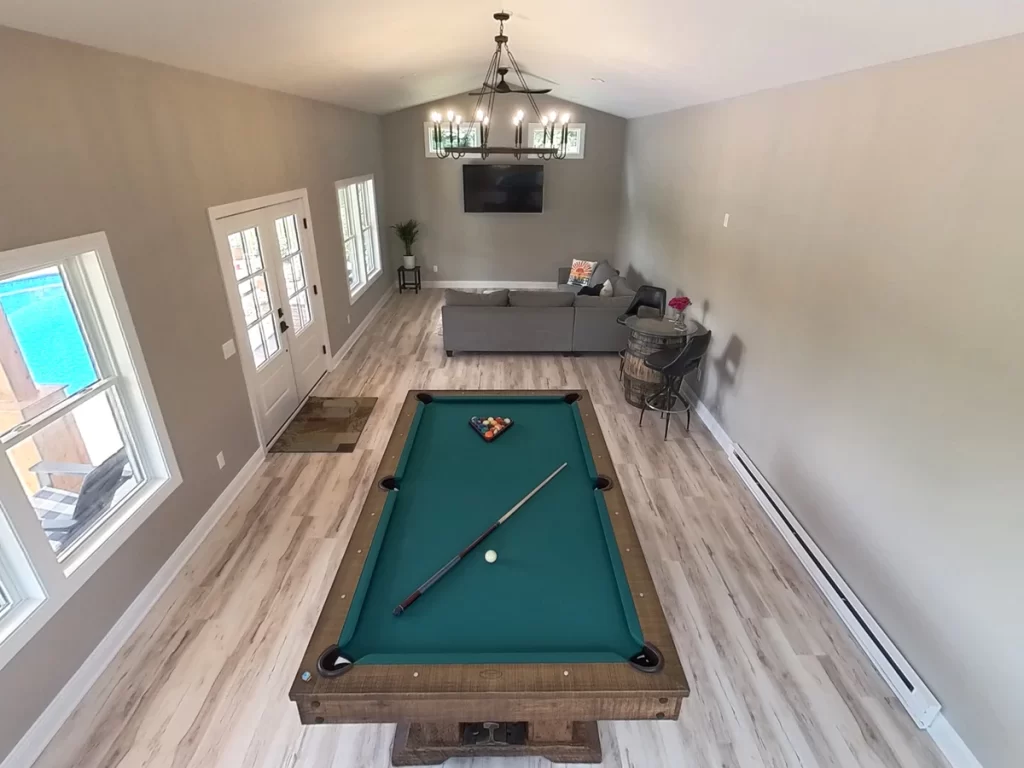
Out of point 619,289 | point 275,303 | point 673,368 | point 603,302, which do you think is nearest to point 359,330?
point 275,303

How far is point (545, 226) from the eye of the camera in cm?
898

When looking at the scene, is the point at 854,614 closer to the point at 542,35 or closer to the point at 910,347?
the point at 910,347

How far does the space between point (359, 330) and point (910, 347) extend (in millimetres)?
6032

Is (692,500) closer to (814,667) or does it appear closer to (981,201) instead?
(814,667)

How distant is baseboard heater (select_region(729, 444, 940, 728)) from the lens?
2.29 meters

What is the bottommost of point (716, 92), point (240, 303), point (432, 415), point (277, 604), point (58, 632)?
point (277, 604)

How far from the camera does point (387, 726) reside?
229cm

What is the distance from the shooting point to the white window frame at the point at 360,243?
638 centimetres

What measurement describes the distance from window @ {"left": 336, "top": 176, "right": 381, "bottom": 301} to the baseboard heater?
17.6ft

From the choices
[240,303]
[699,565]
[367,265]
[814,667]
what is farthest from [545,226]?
[814,667]

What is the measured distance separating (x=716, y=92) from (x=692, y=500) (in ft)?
11.1

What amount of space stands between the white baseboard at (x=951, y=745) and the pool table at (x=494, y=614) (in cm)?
144

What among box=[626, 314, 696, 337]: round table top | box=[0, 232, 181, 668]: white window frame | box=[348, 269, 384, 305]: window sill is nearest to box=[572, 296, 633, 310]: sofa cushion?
box=[626, 314, 696, 337]: round table top

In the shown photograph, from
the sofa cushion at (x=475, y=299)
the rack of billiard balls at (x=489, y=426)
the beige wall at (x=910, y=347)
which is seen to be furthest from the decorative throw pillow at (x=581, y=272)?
the rack of billiard balls at (x=489, y=426)
